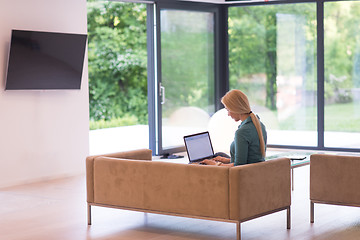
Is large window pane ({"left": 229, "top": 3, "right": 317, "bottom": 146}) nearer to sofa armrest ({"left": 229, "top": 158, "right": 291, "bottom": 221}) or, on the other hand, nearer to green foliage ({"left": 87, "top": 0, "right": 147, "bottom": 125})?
sofa armrest ({"left": 229, "top": 158, "right": 291, "bottom": 221})

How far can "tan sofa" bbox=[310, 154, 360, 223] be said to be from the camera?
5480mm

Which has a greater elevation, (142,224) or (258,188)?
(258,188)

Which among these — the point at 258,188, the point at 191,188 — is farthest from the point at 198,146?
the point at 258,188

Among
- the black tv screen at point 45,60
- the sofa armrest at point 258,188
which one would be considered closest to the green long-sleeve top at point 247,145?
the sofa armrest at point 258,188

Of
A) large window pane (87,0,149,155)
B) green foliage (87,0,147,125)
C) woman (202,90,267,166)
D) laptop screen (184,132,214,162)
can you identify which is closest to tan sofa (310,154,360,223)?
woman (202,90,267,166)

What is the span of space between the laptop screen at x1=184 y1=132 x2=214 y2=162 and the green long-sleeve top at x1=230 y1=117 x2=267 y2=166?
75cm

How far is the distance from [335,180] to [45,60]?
409cm

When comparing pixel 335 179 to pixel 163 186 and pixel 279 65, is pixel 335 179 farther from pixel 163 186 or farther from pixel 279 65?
pixel 279 65

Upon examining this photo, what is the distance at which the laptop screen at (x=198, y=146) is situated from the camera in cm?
597

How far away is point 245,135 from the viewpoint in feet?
17.1

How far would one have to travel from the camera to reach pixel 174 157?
10008 millimetres

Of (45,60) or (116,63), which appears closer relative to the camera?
(45,60)

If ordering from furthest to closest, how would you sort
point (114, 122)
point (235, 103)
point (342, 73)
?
point (114, 122), point (342, 73), point (235, 103)

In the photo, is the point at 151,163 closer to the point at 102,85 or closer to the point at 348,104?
the point at 348,104
